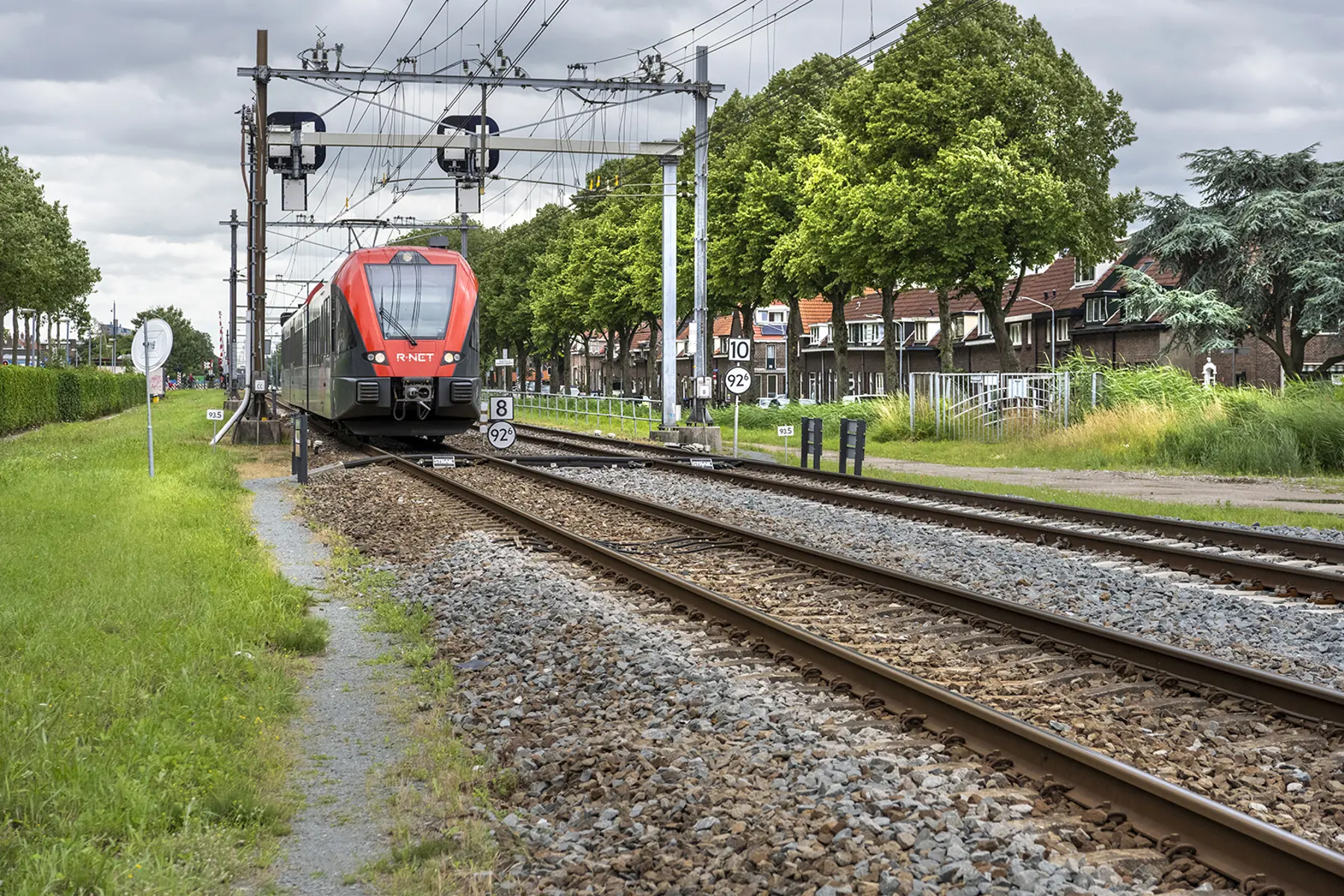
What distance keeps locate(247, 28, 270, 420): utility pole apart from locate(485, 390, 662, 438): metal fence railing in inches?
397

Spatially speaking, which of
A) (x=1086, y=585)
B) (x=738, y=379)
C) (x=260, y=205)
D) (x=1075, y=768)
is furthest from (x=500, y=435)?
(x=1075, y=768)

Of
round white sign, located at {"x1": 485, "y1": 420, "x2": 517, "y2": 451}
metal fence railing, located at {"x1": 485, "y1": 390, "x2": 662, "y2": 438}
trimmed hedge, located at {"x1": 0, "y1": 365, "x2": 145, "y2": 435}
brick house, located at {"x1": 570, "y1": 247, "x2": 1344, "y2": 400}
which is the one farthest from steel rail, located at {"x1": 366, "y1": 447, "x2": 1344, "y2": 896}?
trimmed hedge, located at {"x1": 0, "y1": 365, "x2": 145, "y2": 435}

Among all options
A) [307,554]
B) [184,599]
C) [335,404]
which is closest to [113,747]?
[184,599]

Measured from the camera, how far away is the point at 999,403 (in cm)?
3359

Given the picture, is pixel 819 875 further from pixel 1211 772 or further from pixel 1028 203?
pixel 1028 203

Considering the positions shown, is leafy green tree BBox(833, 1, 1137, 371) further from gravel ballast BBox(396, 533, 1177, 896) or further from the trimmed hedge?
gravel ballast BBox(396, 533, 1177, 896)

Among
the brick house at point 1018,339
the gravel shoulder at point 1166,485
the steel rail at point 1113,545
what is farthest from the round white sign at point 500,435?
the gravel shoulder at point 1166,485

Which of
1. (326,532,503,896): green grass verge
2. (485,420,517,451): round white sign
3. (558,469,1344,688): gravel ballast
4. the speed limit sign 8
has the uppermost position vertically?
the speed limit sign 8

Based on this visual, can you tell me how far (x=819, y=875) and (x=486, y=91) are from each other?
27528 millimetres

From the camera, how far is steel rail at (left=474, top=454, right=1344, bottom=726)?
6.83 metres

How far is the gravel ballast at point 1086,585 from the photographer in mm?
8727

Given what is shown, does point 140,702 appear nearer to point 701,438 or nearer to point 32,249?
point 701,438

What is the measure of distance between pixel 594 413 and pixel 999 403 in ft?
60.8

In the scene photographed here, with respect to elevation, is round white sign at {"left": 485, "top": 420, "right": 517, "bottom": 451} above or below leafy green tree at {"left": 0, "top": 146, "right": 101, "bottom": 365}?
below
